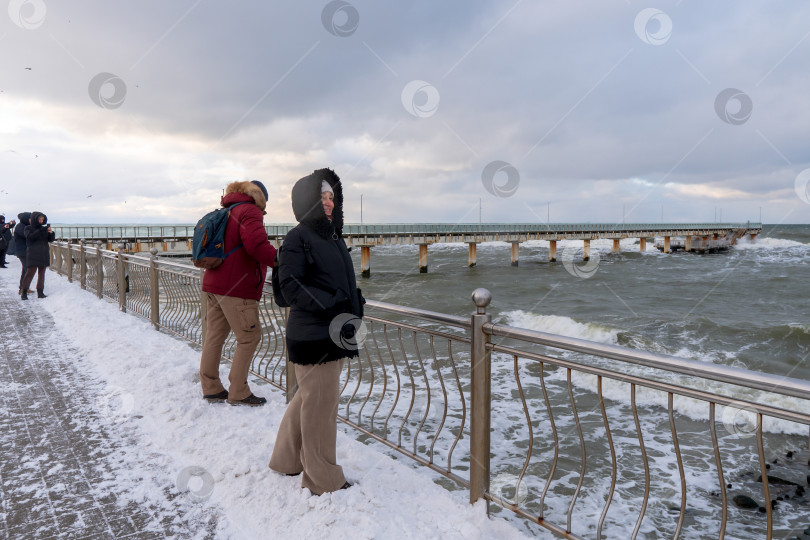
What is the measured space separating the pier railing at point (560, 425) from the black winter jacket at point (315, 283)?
362 mm

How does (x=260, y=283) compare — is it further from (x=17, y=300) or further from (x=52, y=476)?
(x=17, y=300)

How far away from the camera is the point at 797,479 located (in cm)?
643

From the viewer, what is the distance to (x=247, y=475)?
3.31 m

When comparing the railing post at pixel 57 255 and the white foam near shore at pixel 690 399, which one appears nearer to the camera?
the white foam near shore at pixel 690 399

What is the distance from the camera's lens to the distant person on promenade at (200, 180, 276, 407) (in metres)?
4.12

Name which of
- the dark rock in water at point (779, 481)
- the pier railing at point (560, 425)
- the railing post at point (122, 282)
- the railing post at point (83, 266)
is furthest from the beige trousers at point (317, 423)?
the railing post at point (83, 266)

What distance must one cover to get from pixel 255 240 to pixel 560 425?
650 cm

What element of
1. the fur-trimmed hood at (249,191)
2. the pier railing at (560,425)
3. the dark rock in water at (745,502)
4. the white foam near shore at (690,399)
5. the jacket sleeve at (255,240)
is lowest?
the white foam near shore at (690,399)

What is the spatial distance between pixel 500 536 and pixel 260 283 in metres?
2.90

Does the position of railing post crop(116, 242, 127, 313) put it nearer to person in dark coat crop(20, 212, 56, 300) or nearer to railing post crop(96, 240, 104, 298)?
railing post crop(96, 240, 104, 298)

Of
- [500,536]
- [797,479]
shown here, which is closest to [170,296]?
[500,536]

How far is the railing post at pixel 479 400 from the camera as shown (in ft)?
9.77

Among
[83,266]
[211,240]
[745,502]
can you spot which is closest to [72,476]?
[211,240]

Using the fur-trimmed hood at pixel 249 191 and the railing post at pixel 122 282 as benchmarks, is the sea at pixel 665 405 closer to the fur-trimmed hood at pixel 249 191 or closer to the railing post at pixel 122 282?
the fur-trimmed hood at pixel 249 191
